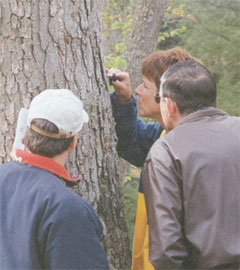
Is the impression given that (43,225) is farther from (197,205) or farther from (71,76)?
(71,76)

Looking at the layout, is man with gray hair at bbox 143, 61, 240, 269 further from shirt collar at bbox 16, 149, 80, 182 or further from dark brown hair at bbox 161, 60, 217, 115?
shirt collar at bbox 16, 149, 80, 182

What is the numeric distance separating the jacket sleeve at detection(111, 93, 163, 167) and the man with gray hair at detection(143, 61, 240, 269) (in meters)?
0.91

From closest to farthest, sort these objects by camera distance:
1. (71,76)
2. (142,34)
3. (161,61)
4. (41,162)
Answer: (41,162) → (71,76) → (161,61) → (142,34)

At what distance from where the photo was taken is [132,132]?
271cm

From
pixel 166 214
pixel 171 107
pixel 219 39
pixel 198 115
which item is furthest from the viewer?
pixel 219 39

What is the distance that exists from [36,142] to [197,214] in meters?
0.80

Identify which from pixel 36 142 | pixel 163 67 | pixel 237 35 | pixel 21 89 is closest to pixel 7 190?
pixel 36 142

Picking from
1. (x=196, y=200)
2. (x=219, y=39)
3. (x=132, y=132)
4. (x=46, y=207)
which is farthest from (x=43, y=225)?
(x=219, y=39)

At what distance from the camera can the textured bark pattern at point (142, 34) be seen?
5.02 meters

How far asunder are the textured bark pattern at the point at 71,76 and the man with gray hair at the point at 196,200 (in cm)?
67

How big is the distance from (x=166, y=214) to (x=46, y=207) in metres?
0.56

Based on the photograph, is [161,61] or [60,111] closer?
[60,111]

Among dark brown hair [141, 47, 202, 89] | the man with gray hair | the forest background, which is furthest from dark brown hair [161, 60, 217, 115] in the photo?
the forest background

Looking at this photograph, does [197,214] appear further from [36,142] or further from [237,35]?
[237,35]
